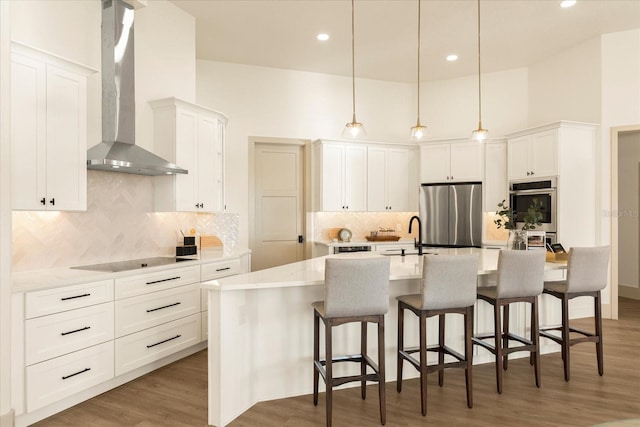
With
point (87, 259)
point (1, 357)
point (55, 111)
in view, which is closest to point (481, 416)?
point (1, 357)

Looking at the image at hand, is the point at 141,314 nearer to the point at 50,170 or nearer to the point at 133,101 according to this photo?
the point at 50,170

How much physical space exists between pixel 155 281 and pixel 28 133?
1.47 m

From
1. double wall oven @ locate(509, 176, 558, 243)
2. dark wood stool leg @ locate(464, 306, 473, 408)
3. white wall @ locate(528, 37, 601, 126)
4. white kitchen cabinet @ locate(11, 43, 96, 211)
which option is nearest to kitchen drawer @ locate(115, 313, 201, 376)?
white kitchen cabinet @ locate(11, 43, 96, 211)

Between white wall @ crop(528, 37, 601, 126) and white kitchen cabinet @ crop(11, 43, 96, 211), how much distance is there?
586cm

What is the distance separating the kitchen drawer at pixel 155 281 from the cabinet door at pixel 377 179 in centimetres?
322

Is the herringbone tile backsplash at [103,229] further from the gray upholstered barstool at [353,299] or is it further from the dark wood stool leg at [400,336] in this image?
the dark wood stool leg at [400,336]

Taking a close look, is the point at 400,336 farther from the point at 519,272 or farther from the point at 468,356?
A: the point at 519,272

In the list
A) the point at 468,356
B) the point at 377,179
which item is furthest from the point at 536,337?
the point at 377,179

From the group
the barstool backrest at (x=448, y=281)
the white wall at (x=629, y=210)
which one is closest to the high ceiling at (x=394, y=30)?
the white wall at (x=629, y=210)

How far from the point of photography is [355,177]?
20.6 feet

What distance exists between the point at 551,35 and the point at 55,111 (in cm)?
560

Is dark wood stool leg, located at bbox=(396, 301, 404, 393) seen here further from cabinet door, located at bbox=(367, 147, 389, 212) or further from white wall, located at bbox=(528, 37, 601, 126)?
white wall, located at bbox=(528, 37, 601, 126)

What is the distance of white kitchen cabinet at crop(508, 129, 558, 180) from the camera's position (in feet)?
17.2

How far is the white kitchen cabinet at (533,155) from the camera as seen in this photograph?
5250 millimetres
